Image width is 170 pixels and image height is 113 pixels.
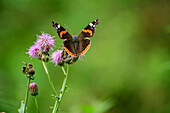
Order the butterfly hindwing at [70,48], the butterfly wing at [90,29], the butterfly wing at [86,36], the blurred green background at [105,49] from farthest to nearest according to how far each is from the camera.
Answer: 1. the blurred green background at [105,49]
2. the butterfly wing at [90,29]
3. the butterfly wing at [86,36]
4. the butterfly hindwing at [70,48]

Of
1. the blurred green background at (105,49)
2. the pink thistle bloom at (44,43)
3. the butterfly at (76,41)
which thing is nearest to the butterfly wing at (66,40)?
the butterfly at (76,41)

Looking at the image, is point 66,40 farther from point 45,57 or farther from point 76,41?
point 45,57

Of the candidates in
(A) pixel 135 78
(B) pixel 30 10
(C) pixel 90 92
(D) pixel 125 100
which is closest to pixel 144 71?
(A) pixel 135 78

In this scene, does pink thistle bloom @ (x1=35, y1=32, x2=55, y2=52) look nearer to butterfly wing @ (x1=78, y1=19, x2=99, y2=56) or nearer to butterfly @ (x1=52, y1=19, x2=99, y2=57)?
butterfly @ (x1=52, y1=19, x2=99, y2=57)

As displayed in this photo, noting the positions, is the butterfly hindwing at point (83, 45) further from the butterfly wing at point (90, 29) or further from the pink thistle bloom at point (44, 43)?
the pink thistle bloom at point (44, 43)

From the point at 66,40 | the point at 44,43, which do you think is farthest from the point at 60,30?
the point at 44,43
